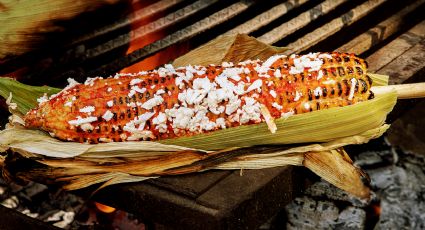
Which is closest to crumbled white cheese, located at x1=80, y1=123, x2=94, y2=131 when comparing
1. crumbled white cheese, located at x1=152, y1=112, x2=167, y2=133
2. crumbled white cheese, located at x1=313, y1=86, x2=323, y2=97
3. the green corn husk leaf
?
crumbled white cheese, located at x1=152, y1=112, x2=167, y2=133

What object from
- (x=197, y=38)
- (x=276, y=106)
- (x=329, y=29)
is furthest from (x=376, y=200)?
(x=276, y=106)

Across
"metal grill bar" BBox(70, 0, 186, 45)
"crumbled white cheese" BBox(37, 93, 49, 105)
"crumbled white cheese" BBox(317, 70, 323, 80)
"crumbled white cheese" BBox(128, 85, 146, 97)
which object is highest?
→ "metal grill bar" BBox(70, 0, 186, 45)

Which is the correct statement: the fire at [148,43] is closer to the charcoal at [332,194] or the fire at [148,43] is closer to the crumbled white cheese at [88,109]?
the crumbled white cheese at [88,109]

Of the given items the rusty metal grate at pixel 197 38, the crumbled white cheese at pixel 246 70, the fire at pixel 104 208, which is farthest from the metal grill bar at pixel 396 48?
the fire at pixel 104 208

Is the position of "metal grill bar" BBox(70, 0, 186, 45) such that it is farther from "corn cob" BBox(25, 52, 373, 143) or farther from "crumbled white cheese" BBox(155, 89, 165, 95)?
"crumbled white cheese" BBox(155, 89, 165, 95)

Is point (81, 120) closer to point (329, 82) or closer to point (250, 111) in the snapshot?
point (250, 111)

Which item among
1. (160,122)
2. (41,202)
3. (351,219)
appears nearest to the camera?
(160,122)
